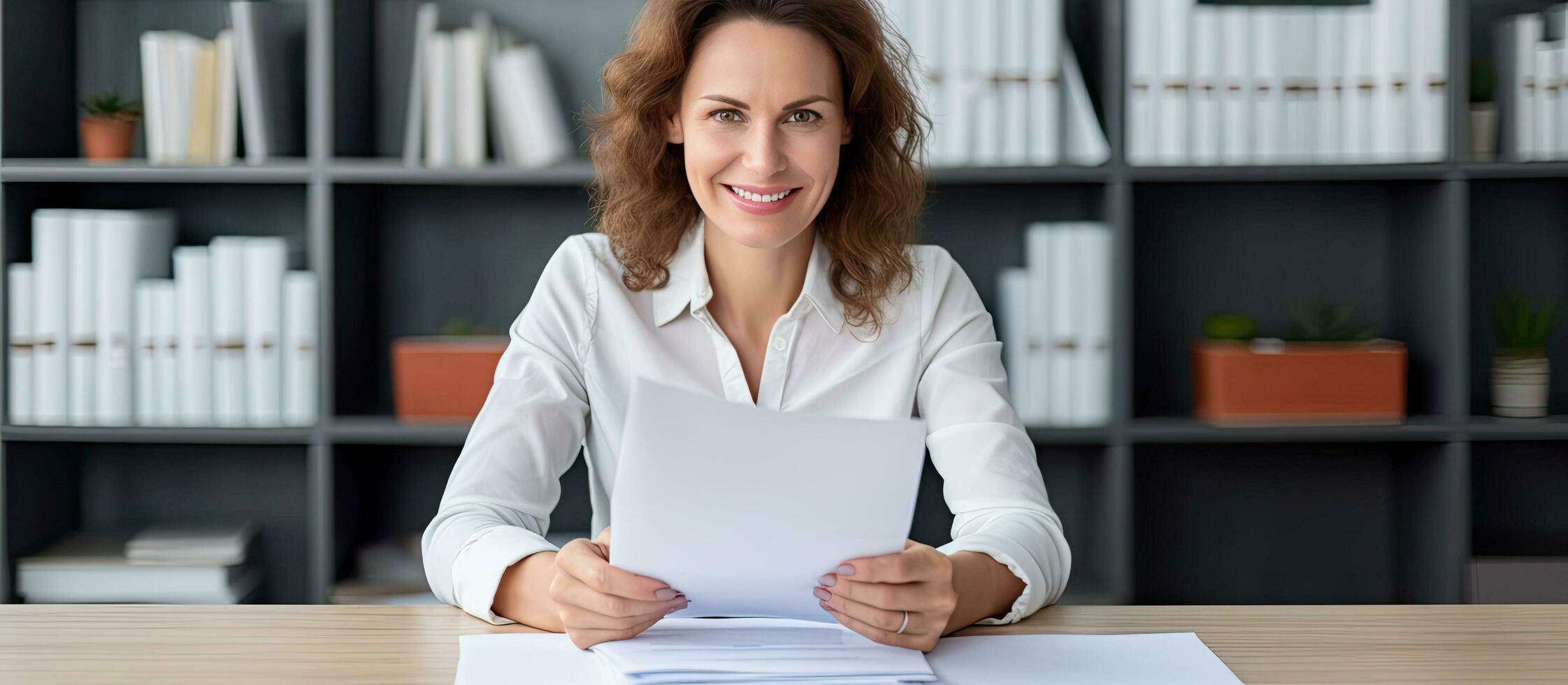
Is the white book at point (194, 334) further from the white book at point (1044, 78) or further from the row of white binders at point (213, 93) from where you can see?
the white book at point (1044, 78)

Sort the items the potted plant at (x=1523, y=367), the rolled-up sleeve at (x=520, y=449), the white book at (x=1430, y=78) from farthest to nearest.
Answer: the potted plant at (x=1523, y=367)
the white book at (x=1430, y=78)
the rolled-up sleeve at (x=520, y=449)

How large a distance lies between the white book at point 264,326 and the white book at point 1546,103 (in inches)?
84.3

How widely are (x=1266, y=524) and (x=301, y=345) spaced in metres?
1.86

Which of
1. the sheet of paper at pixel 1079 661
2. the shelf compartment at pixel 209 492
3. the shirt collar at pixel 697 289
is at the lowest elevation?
the shelf compartment at pixel 209 492

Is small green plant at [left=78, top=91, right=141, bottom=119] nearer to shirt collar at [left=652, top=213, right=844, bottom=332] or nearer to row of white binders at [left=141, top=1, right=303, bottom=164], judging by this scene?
row of white binders at [left=141, top=1, right=303, bottom=164]

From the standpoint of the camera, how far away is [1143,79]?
2.05 meters

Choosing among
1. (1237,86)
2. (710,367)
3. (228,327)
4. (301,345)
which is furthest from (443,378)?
(1237,86)

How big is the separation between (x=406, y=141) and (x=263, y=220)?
41 centimetres

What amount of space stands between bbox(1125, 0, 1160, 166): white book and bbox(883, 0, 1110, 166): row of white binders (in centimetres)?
6

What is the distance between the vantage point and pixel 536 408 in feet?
4.14

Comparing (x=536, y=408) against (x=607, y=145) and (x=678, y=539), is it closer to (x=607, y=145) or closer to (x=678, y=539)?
(x=607, y=145)

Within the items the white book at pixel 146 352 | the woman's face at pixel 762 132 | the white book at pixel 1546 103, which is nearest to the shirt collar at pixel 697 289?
the woman's face at pixel 762 132

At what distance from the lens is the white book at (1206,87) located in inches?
80.8

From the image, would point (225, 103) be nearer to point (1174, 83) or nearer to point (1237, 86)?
point (1174, 83)
